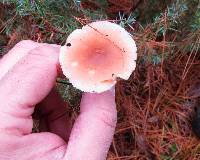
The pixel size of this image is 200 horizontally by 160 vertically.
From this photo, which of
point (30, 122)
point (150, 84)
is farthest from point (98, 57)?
point (150, 84)

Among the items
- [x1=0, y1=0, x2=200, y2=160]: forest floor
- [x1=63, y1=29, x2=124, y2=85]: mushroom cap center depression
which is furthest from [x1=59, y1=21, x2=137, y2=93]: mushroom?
[x1=0, y1=0, x2=200, y2=160]: forest floor

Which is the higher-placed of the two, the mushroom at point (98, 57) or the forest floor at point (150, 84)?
the mushroom at point (98, 57)

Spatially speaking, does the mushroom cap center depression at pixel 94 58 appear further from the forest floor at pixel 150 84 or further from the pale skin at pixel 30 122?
the forest floor at pixel 150 84

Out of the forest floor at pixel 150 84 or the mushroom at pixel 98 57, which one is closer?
the mushroom at pixel 98 57

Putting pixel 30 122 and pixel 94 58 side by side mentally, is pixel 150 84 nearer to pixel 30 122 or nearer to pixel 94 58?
pixel 94 58

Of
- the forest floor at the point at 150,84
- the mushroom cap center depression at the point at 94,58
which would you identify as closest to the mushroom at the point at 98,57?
the mushroom cap center depression at the point at 94,58

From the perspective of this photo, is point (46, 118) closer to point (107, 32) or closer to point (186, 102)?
point (107, 32)
